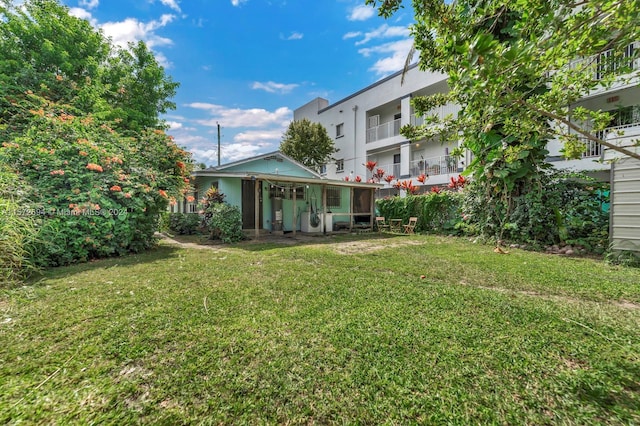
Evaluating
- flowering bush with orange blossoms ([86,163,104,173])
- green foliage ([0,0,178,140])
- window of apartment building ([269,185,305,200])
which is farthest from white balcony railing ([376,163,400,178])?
flowering bush with orange blossoms ([86,163,104,173])

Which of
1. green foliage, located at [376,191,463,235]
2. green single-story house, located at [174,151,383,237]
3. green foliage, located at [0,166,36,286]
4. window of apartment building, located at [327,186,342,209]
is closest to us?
green foliage, located at [0,166,36,286]

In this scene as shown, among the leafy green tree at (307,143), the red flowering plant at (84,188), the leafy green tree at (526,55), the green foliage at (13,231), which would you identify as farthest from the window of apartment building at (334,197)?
the green foliage at (13,231)

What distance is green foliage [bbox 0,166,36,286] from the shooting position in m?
3.66

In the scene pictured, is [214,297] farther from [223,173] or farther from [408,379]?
[223,173]

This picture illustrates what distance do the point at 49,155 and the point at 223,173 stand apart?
188 inches

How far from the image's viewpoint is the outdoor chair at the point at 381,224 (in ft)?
43.5

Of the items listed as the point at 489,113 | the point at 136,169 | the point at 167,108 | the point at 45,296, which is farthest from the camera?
the point at 167,108

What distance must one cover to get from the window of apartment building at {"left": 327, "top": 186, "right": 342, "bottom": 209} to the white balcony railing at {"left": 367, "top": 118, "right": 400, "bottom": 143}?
7.58 m

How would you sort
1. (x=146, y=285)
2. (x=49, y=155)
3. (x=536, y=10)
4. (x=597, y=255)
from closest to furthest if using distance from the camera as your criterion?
(x=536, y=10)
(x=146, y=285)
(x=49, y=155)
(x=597, y=255)

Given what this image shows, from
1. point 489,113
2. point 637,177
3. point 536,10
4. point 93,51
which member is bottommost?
point 637,177

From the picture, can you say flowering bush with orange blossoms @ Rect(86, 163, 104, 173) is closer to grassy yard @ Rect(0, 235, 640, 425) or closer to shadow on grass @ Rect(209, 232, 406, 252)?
grassy yard @ Rect(0, 235, 640, 425)

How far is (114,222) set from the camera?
231 inches

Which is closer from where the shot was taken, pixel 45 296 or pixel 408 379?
pixel 408 379

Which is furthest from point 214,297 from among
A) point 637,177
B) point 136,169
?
point 637,177
